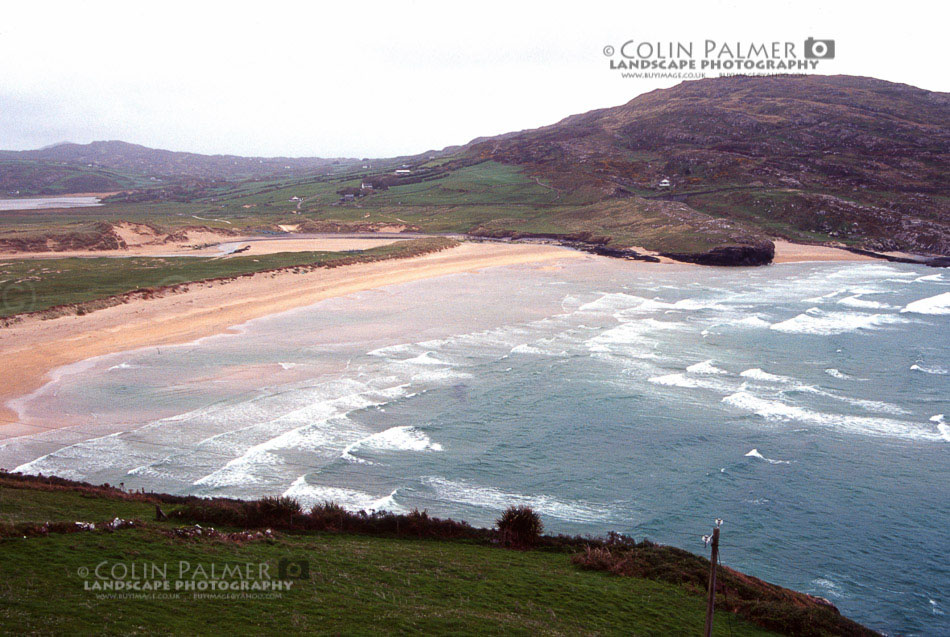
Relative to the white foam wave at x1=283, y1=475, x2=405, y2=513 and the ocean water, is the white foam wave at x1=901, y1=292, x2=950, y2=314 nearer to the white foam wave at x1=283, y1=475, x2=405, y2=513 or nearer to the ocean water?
the ocean water

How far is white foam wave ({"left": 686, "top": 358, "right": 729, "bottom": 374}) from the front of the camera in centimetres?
3228

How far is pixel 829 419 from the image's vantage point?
26.3 m

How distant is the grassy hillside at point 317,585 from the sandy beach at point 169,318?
1254 centimetres

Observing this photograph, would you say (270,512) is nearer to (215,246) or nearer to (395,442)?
(395,442)

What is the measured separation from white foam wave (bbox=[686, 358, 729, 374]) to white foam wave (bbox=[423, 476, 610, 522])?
49.8 ft

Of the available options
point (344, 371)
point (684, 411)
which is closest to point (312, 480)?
point (344, 371)

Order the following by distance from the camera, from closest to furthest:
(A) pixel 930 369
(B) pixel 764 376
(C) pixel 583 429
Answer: (C) pixel 583 429
(B) pixel 764 376
(A) pixel 930 369

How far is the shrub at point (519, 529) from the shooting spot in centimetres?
1684

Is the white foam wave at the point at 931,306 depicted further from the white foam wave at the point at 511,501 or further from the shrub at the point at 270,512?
the shrub at the point at 270,512

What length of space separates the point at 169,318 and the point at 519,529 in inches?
1290

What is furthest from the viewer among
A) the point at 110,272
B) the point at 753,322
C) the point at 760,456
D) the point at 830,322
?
the point at 110,272

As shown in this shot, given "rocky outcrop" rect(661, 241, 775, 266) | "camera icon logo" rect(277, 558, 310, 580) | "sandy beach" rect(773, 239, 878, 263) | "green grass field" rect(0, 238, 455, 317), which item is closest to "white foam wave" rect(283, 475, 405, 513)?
"camera icon logo" rect(277, 558, 310, 580)

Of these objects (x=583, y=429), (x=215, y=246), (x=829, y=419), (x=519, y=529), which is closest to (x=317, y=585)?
(x=519, y=529)

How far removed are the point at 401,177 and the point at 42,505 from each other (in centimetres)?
14115
